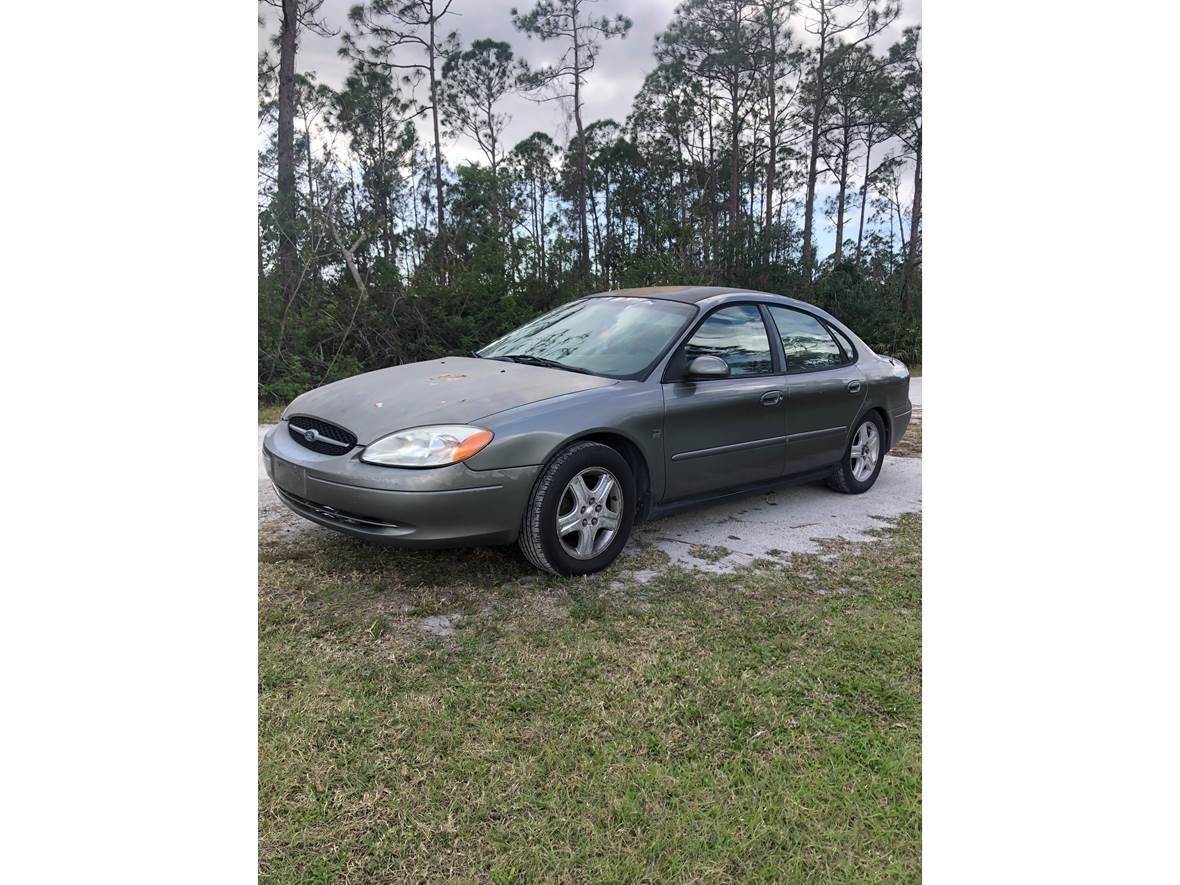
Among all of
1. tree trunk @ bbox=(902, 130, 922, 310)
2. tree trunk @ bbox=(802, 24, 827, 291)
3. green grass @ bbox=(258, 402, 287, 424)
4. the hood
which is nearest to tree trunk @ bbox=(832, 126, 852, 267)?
tree trunk @ bbox=(802, 24, 827, 291)

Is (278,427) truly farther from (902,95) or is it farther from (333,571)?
(902,95)

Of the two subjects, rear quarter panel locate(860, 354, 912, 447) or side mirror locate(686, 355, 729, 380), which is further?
rear quarter panel locate(860, 354, 912, 447)

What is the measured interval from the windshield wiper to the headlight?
64 centimetres

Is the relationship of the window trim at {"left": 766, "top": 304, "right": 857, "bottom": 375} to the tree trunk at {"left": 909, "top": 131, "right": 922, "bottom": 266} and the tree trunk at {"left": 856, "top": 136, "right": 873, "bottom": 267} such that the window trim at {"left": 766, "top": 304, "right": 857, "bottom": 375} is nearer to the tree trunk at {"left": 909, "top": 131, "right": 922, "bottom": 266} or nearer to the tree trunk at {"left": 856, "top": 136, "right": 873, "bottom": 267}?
the tree trunk at {"left": 856, "top": 136, "right": 873, "bottom": 267}

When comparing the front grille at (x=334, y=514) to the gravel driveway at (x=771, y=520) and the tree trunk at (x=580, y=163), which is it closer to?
the gravel driveway at (x=771, y=520)

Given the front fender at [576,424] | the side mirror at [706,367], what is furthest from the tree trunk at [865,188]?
the front fender at [576,424]

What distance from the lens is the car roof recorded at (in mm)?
3523

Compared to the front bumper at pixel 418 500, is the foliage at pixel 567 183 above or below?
above

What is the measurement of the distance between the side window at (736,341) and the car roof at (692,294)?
0.08 m

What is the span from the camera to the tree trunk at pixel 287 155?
11.1 ft

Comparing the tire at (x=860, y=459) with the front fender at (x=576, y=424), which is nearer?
the front fender at (x=576, y=424)

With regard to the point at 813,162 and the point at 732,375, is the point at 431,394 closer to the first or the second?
the point at 732,375

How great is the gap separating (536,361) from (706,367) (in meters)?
0.73
